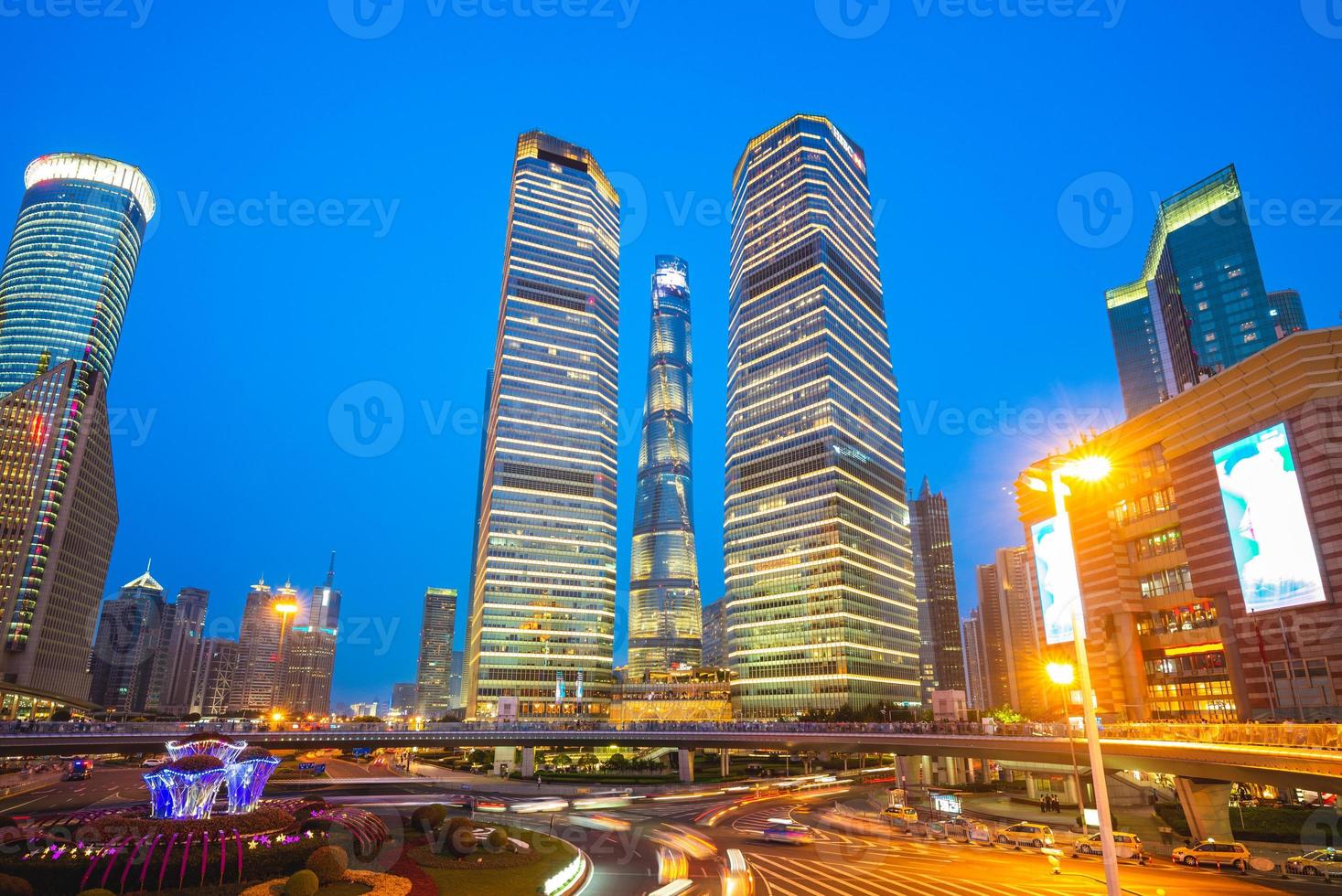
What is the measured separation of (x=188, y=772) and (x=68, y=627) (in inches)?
8297

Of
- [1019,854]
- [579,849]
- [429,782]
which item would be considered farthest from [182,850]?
[429,782]

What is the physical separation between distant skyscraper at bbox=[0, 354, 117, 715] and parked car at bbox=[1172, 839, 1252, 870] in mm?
206702

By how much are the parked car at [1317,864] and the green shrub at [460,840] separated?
45359 mm

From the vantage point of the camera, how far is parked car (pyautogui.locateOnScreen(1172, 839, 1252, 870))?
4334 centimetres

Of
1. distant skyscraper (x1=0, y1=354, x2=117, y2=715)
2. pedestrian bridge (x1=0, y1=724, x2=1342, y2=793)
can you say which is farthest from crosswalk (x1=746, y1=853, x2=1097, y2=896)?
distant skyscraper (x1=0, y1=354, x2=117, y2=715)

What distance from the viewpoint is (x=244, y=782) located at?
37438 mm

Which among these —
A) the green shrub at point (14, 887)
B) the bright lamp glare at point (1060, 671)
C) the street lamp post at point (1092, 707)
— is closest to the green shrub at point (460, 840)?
the green shrub at point (14, 887)

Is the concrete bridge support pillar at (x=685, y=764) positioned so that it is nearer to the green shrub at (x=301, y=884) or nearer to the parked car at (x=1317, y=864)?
the parked car at (x=1317, y=864)

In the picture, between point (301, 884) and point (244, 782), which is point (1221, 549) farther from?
point (244, 782)

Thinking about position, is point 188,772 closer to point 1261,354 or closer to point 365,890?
point 365,890

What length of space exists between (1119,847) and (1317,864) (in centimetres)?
973

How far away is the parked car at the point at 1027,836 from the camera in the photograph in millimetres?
51750

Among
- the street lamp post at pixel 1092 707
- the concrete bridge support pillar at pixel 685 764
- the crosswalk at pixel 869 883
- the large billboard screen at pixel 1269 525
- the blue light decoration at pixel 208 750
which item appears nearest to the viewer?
the street lamp post at pixel 1092 707

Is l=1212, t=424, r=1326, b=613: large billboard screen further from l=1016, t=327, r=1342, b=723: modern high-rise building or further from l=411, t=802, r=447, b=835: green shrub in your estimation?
l=411, t=802, r=447, b=835: green shrub
